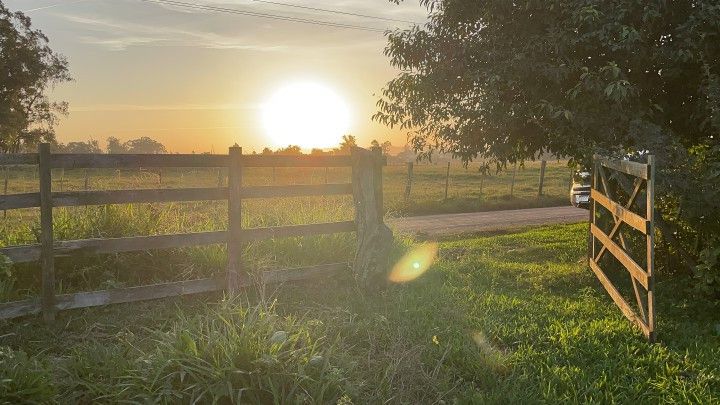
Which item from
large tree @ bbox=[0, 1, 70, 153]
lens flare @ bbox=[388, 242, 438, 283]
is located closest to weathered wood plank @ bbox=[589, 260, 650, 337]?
lens flare @ bbox=[388, 242, 438, 283]


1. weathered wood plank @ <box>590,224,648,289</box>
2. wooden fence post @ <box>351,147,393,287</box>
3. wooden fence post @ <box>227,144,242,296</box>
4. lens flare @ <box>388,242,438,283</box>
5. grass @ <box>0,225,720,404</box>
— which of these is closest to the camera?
grass @ <box>0,225,720,404</box>

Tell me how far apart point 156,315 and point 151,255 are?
1.40 m

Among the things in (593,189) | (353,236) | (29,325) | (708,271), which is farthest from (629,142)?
(29,325)

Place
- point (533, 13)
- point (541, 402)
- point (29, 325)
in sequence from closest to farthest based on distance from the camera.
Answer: point (541, 402) → point (29, 325) → point (533, 13)

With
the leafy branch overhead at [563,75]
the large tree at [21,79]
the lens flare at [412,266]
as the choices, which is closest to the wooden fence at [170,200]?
the lens flare at [412,266]

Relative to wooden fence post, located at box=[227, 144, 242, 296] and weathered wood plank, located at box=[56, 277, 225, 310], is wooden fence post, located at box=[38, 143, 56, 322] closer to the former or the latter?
weathered wood plank, located at box=[56, 277, 225, 310]

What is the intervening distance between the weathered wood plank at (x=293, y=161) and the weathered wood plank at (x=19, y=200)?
2690 millimetres

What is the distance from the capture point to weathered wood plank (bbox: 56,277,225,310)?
25.4 feet

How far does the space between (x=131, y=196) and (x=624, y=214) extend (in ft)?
22.1

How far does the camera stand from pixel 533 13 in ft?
35.4

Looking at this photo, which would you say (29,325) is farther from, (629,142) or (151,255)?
(629,142)

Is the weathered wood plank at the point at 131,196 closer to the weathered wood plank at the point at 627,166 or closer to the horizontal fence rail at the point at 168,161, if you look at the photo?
the horizontal fence rail at the point at 168,161

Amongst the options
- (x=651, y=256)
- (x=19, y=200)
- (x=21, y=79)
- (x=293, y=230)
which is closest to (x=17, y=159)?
(x=19, y=200)

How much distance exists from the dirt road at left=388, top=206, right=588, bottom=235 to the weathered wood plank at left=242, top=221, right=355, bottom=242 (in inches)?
302
